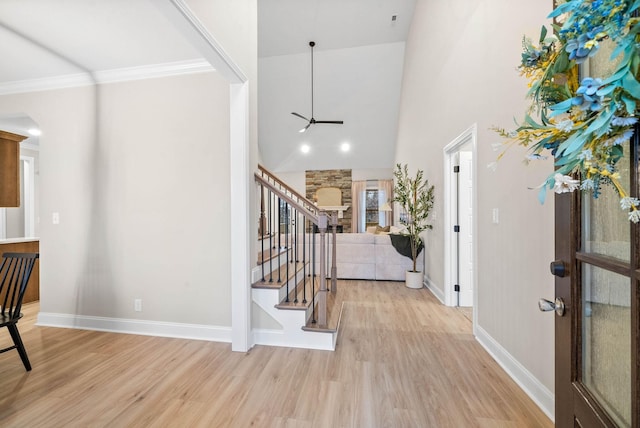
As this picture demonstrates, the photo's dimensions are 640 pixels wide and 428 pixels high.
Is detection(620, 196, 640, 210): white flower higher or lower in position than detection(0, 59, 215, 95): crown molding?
lower

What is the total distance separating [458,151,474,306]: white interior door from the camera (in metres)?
3.49

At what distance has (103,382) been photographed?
1991 mm

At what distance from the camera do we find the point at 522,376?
1.92m

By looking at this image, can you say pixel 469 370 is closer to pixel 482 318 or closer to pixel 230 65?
pixel 482 318

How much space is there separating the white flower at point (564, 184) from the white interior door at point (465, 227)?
3139 millimetres

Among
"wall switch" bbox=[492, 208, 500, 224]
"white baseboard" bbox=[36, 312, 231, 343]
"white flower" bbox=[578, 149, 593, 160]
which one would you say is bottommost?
"white baseboard" bbox=[36, 312, 231, 343]

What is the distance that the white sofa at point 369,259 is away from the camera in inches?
189

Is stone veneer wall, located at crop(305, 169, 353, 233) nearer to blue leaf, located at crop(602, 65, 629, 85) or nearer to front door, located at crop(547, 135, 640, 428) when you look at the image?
front door, located at crop(547, 135, 640, 428)

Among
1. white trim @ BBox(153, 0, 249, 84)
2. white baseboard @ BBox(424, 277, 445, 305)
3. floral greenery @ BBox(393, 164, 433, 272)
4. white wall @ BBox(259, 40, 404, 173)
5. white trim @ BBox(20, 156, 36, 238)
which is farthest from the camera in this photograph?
white wall @ BBox(259, 40, 404, 173)

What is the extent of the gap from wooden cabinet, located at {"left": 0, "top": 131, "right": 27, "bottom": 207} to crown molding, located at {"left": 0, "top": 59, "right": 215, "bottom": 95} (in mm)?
806

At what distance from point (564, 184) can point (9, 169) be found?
12.8 feet

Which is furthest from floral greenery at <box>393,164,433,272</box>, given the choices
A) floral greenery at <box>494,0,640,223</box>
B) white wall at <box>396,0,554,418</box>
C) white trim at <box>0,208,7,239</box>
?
white trim at <box>0,208,7,239</box>

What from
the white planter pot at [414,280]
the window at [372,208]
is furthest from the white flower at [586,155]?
the window at [372,208]

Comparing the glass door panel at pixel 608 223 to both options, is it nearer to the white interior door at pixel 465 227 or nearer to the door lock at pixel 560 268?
the door lock at pixel 560 268
